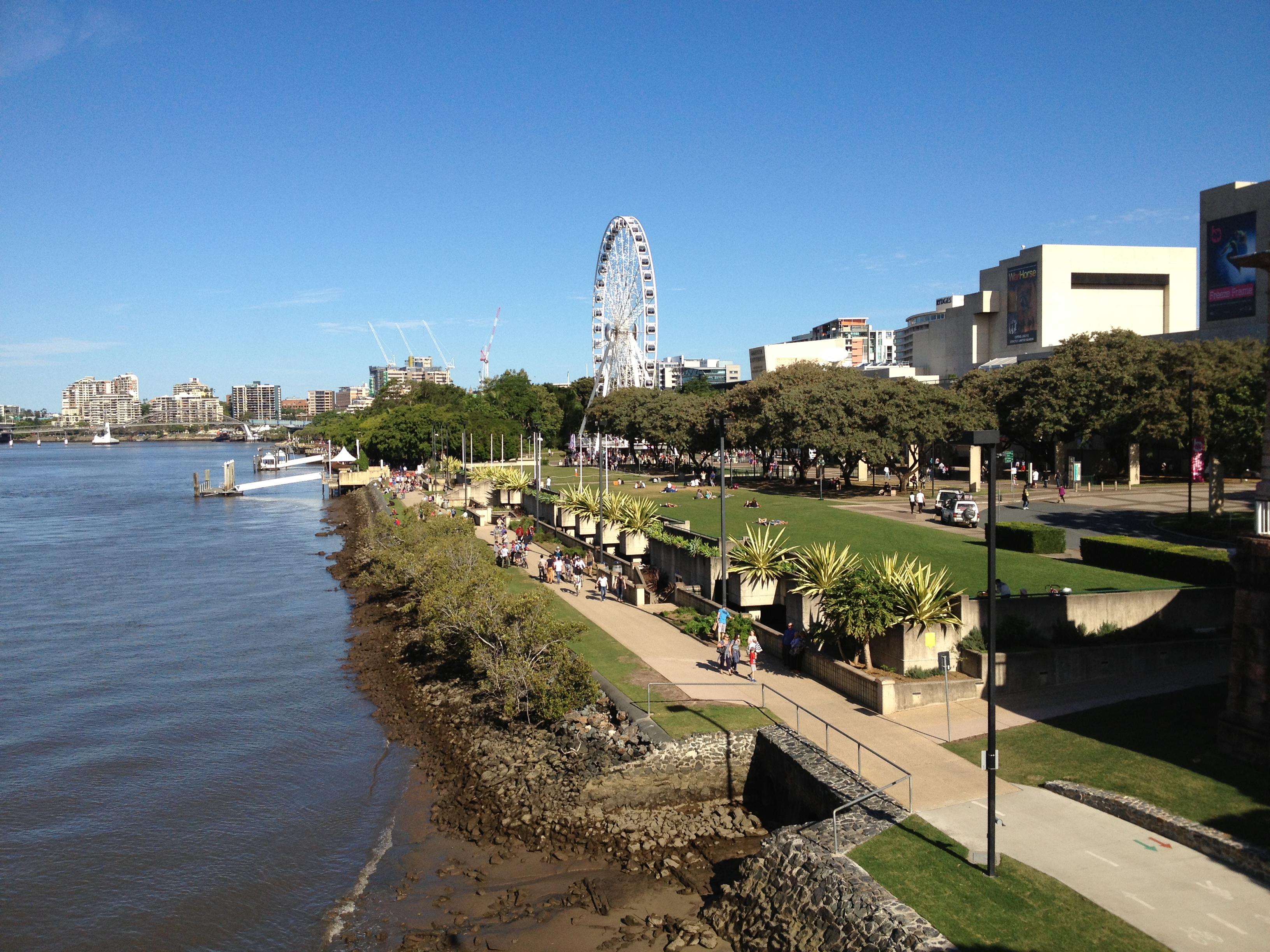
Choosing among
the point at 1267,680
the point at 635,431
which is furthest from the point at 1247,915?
the point at 635,431

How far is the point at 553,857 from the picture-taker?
16.6 meters

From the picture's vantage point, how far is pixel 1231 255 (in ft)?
215

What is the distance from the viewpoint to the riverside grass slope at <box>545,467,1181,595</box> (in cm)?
2555

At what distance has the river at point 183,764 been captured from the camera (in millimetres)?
16156

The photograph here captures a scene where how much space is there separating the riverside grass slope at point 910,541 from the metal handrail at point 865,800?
389 inches

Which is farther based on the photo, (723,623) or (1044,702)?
(723,623)

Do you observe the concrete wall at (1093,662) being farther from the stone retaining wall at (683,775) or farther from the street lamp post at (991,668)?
the street lamp post at (991,668)

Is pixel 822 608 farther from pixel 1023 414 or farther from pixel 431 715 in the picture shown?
pixel 1023 414

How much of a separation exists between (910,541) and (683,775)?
56.7ft

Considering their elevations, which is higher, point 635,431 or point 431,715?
point 635,431

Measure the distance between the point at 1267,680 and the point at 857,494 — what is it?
39.1 metres

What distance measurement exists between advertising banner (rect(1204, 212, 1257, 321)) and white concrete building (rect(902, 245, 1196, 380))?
47.4 feet

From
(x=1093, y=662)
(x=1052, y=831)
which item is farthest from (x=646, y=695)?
(x=1093, y=662)

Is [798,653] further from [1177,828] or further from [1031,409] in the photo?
[1031,409]
